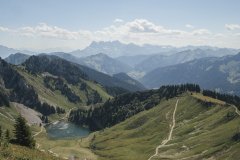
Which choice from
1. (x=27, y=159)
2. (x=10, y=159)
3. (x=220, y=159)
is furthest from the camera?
(x=220, y=159)

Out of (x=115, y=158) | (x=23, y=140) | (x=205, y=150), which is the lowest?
(x=115, y=158)

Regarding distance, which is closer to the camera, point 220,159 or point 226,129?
point 220,159

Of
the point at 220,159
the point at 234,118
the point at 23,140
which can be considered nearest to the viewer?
the point at 23,140

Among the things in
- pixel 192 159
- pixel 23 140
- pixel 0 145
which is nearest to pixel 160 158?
pixel 192 159

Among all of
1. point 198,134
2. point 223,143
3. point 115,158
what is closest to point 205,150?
point 223,143

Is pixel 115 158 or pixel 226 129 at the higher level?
pixel 226 129

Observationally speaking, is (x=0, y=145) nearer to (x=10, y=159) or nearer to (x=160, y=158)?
(x=10, y=159)

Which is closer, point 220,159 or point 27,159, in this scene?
point 27,159

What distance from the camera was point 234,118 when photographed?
18850 centimetres

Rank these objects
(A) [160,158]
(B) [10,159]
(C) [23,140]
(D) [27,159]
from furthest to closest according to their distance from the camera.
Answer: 1. (A) [160,158]
2. (C) [23,140]
3. (D) [27,159]
4. (B) [10,159]

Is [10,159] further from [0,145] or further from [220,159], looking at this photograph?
[220,159]

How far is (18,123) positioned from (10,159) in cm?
2991

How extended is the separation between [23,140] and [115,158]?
135 meters

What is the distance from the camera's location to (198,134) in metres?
193
